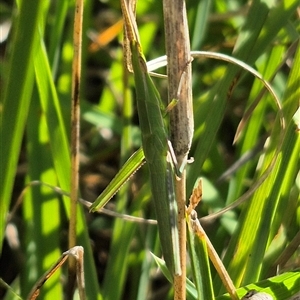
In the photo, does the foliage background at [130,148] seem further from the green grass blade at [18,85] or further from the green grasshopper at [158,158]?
the green grasshopper at [158,158]

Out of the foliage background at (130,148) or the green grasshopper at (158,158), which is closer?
the green grasshopper at (158,158)

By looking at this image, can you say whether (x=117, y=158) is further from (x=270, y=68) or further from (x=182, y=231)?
(x=182, y=231)

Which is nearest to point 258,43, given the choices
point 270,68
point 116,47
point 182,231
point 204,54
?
point 270,68

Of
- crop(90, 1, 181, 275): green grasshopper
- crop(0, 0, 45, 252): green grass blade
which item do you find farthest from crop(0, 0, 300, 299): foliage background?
crop(90, 1, 181, 275): green grasshopper

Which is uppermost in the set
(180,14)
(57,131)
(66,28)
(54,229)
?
(66,28)

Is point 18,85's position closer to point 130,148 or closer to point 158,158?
point 158,158

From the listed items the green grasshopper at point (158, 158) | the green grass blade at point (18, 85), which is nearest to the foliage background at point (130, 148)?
the green grass blade at point (18, 85)

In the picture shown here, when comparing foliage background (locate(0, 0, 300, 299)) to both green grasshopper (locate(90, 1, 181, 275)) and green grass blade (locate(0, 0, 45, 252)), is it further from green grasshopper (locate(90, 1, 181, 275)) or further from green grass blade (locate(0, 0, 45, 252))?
green grasshopper (locate(90, 1, 181, 275))
